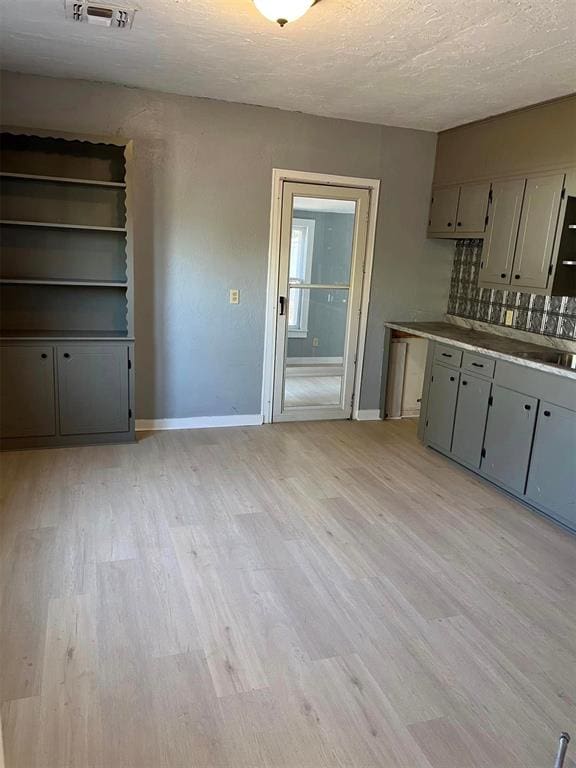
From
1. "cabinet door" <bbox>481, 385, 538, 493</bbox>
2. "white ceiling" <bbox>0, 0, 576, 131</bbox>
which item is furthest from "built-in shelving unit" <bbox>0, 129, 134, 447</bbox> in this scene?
"cabinet door" <bbox>481, 385, 538, 493</bbox>

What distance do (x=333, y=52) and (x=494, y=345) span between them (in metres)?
2.16

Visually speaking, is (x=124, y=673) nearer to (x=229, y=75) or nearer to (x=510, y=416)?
(x=510, y=416)

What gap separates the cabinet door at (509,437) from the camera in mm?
3465

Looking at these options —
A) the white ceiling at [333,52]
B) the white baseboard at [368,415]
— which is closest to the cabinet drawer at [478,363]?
the white baseboard at [368,415]

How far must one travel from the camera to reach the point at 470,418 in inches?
156

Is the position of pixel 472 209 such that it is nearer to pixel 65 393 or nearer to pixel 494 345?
pixel 494 345

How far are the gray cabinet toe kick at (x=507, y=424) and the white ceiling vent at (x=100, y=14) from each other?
2882 millimetres

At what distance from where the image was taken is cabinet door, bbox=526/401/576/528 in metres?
3.16

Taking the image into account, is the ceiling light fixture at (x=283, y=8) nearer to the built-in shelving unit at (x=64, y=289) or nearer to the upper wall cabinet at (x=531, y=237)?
the built-in shelving unit at (x=64, y=289)

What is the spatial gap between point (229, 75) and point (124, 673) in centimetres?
340

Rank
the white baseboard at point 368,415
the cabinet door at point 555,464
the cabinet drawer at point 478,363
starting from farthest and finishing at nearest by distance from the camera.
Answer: the white baseboard at point 368,415 → the cabinet drawer at point 478,363 → the cabinet door at point 555,464

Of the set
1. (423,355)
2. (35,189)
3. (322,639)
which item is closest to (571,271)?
(423,355)

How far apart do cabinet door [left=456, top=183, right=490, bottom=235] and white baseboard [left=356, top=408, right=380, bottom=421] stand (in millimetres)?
1750

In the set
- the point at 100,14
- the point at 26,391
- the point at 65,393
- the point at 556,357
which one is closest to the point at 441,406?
the point at 556,357
